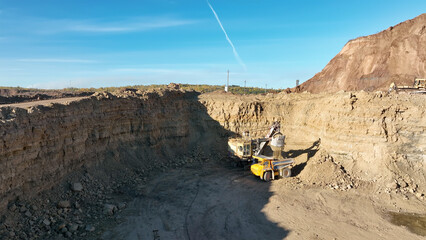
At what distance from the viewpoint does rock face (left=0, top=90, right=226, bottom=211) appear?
11.3 meters

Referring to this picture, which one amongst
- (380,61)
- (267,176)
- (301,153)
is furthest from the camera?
(380,61)

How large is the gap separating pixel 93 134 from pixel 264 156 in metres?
11.3

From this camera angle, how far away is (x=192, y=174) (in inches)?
790

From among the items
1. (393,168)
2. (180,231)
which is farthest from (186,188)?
(393,168)

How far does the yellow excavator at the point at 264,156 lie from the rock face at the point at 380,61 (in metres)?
20.7

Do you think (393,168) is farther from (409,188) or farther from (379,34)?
(379,34)

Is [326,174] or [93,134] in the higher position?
[93,134]

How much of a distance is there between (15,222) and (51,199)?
6.76ft

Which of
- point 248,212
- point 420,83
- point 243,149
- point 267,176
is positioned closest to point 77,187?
point 248,212

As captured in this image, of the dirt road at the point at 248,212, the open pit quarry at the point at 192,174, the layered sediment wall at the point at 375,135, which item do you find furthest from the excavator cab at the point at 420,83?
the dirt road at the point at 248,212

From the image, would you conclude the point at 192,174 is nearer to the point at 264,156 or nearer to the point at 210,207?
the point at 264,156

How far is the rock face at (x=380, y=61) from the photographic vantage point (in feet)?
108

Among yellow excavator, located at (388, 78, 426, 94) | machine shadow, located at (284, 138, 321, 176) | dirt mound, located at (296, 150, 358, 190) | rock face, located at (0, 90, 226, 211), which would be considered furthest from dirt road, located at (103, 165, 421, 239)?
yellow excavator, located at (388, 78, 426, 94)

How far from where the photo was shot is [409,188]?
53.3 feet
